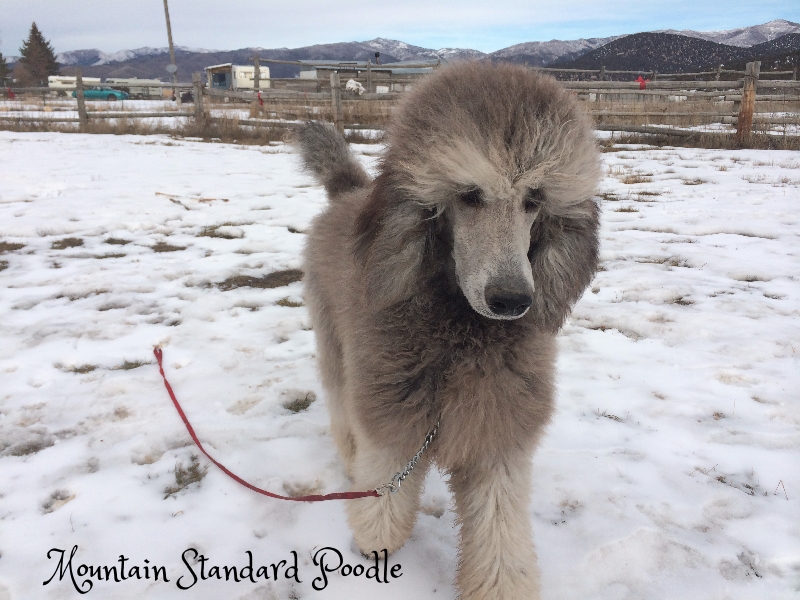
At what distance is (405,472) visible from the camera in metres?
1.77

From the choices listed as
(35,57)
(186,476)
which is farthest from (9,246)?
(35,57)

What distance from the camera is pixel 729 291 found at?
395 centimetres

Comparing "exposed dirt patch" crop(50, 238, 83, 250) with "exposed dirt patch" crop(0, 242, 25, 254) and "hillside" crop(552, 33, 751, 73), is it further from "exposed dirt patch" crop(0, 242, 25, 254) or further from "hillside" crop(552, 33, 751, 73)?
"hillside" crop(552, 33, 751, 73)

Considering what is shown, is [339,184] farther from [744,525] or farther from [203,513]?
[744,525]

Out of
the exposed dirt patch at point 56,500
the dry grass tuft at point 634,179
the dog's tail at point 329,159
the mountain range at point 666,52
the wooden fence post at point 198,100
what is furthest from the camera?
the mountain range at point 666,52

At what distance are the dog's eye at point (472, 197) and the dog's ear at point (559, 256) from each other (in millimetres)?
255

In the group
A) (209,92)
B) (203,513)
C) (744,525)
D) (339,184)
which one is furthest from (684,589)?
(209,92)

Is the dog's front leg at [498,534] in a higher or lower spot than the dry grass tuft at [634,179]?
lower

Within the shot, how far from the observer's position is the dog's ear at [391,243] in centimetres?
164

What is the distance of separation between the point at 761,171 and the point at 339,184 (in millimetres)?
8172

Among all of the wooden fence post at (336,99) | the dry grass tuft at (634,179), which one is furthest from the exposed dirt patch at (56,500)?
the wooden fence post at (336,99)

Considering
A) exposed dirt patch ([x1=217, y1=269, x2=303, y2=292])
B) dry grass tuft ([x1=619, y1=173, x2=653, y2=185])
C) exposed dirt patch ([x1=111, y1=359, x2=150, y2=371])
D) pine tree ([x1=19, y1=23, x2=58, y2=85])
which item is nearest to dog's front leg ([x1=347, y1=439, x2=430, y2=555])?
exposed dirt patch ([x1=111, y1=359, x2=150, y2=371])

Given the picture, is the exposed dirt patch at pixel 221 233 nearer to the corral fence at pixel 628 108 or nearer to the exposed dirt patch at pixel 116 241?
the exposed dirt patch at pixel 116 241

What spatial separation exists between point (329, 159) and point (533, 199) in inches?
59.1
